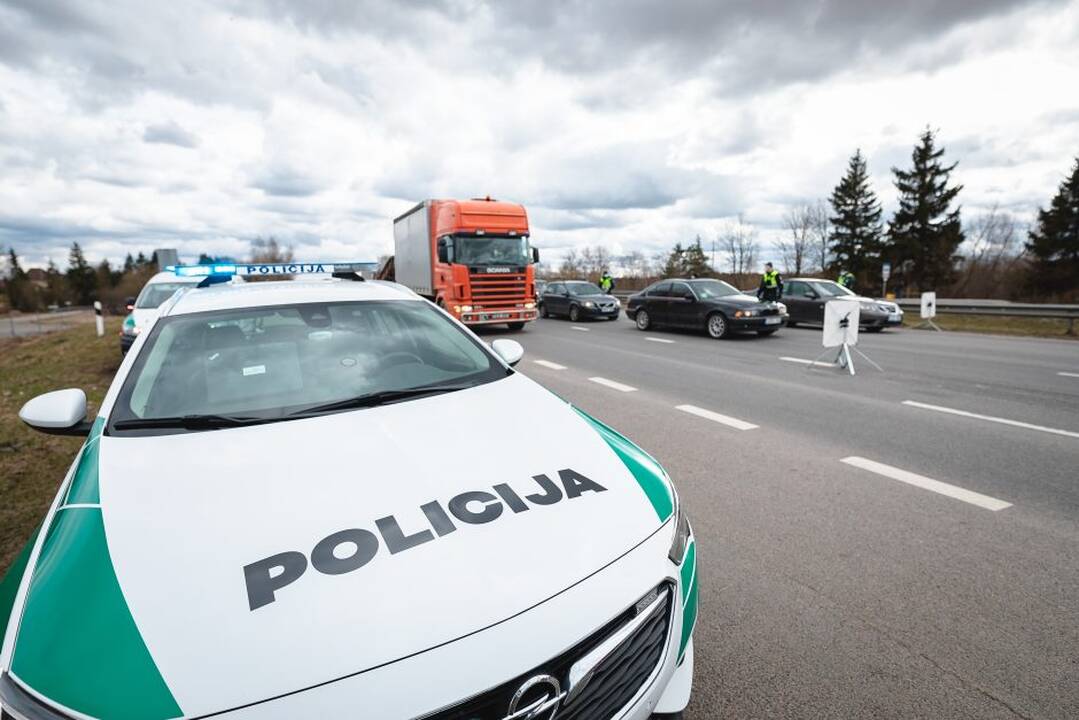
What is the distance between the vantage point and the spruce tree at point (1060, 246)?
33938mm

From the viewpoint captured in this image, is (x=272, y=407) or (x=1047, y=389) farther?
(x=1047, y=389)

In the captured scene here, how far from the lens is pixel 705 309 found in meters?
14.3

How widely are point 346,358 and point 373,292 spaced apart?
0.83 meters

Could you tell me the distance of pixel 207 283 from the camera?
452 centimetres

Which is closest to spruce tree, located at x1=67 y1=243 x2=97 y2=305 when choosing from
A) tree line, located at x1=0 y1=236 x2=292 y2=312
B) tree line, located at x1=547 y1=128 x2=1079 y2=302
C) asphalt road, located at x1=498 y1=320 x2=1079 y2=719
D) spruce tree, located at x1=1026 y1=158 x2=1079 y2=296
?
tree line, located at x1=0 y1=236 x2=292 y2=312

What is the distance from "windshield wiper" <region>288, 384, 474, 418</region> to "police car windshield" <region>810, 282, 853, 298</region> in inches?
673

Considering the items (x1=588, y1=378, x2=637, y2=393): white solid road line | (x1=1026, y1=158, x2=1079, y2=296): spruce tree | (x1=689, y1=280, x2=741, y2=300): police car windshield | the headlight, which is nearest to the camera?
the headlight

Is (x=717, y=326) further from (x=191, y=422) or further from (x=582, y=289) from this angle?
(x=191, y=422)

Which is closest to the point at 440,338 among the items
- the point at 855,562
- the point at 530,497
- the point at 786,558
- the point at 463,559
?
the point at 530,497

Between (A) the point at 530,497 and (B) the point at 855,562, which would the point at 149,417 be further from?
(B) the point at 855,562

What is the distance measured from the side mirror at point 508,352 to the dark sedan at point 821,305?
1556 centimetres

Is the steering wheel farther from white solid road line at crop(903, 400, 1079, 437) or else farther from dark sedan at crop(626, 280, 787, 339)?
dark sedan at crop(626, 280, 787, 339)

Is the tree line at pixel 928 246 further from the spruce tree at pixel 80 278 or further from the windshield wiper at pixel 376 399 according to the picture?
the spruce tree at pixel 80 278

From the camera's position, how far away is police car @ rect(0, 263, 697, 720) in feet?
3.76
